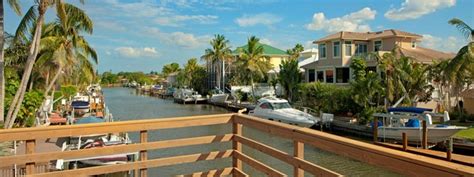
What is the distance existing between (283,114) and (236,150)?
2285 cm

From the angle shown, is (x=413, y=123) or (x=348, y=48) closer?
A: (x=413, y=123)

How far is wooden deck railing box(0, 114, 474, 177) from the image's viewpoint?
236cm

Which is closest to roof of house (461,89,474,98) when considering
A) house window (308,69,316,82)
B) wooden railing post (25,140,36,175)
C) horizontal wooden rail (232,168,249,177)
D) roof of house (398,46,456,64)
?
roof of house (398,46,456,64)

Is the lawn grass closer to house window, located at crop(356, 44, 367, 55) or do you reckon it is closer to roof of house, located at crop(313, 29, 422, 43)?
roof of house, located at crop(313, 29, 422, 43)

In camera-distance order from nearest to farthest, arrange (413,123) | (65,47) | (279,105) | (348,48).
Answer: (413,123)
(65,47)
(279,105)
(348,48)

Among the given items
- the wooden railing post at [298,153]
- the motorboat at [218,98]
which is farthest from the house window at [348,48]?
the wooden railing post at [298,153]

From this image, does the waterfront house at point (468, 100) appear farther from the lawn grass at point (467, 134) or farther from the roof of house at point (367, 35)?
the roof of house at point (367, 35)

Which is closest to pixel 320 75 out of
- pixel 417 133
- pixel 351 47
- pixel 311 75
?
pixel 311 75

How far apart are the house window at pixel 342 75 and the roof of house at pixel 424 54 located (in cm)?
468

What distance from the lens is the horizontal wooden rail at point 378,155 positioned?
2088 millimetres

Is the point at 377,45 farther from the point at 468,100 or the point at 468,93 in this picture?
the point at 468,100

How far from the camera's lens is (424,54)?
31984mm

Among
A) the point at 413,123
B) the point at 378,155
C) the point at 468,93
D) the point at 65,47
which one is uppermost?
the point at 65,47

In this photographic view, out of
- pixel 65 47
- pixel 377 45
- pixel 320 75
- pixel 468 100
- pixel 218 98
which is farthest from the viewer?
pixel 218 98
